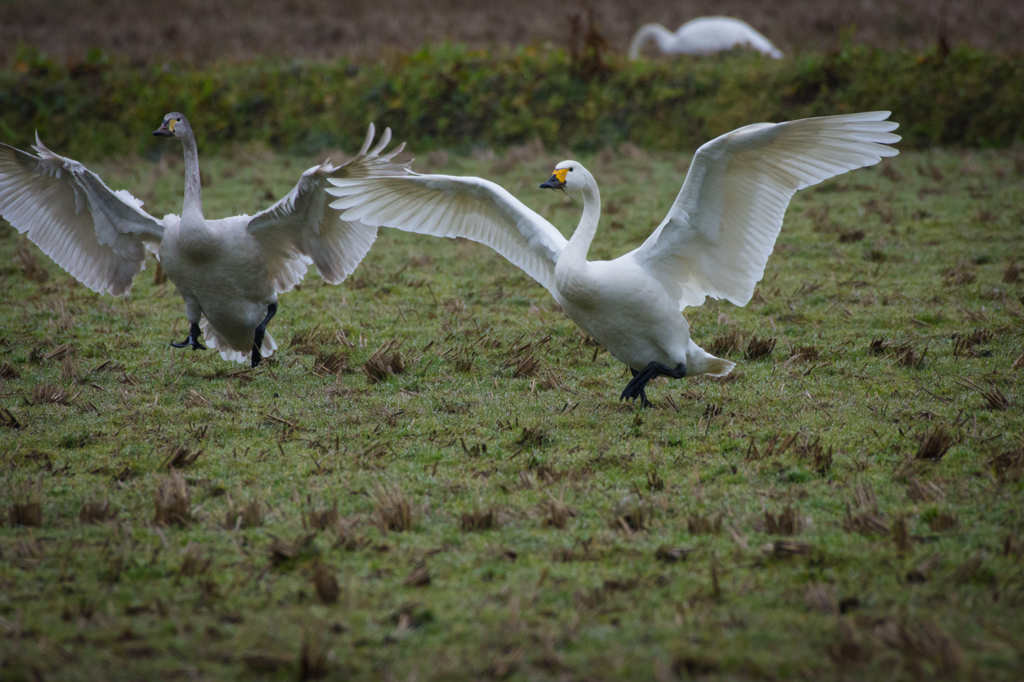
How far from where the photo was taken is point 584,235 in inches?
239

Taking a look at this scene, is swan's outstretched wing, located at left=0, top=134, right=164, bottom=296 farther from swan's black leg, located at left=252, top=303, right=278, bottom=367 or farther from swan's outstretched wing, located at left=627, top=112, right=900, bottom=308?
swan's outstretched wing, located at left=627, top=112, right=900, bottom=308

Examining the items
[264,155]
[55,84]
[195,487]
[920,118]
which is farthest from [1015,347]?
[55,84]

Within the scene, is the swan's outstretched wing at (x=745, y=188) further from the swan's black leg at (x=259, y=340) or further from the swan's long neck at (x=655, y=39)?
the swan's long neck at (x=655, y=39)

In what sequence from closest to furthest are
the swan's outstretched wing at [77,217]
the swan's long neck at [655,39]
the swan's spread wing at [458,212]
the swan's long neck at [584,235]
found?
the swan's long neck at [584,235]
the swan's spread wing at [458,212]
the swan's outstretched wing at [77,217]
the swan's long neck at [655,39]

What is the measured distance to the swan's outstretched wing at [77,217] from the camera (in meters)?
7.30

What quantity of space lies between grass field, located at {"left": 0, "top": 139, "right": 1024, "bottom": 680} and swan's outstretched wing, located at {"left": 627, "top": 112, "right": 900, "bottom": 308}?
898 millimetres

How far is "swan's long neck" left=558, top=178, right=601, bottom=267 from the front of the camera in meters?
5.93

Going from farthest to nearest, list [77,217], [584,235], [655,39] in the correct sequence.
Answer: [655,39] < [77,217] < [584,235]

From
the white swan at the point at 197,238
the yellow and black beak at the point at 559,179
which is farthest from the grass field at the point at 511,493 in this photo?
the yellow and black beak at the point at 559,179

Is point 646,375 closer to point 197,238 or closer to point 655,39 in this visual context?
point 197,238

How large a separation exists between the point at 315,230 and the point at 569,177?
2125 millimetres

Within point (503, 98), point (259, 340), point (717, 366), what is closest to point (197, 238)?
point (259, 340)

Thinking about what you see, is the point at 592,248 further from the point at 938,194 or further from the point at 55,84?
→ the point at 55,84

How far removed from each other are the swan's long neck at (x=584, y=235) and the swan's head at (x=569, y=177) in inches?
2.0
